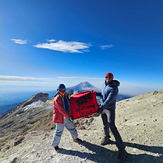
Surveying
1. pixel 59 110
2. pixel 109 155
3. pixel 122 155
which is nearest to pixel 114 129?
pixel 122 155

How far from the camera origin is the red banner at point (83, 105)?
4.92 metres

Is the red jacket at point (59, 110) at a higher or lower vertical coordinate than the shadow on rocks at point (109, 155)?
higher

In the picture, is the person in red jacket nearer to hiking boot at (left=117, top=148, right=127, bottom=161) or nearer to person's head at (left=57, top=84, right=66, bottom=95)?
person's head at (left=57, top=84, right=66, bottom=95)

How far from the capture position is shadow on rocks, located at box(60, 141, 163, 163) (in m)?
3.88

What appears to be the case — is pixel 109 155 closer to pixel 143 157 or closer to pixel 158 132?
pixel 143 157

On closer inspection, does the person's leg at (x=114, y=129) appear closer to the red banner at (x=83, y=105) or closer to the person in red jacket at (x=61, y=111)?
the red banner at (x=83, y=105)

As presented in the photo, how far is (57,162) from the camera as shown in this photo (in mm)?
4406

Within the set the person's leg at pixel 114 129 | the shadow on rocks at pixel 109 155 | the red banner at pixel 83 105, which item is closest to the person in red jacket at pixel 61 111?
the red banner at pixel 83 105

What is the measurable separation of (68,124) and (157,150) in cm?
409

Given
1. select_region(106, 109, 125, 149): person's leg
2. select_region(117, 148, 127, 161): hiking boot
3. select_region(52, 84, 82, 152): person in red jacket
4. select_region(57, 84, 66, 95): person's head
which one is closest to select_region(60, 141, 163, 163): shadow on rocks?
select_region(117, 148, 127, 161): hiking boot

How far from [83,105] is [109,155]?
96.4 inches

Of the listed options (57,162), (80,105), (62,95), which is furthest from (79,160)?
(62,95)

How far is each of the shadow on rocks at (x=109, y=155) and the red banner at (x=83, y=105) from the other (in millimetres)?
1770

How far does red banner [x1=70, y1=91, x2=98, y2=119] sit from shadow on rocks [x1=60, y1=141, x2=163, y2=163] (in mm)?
1770
